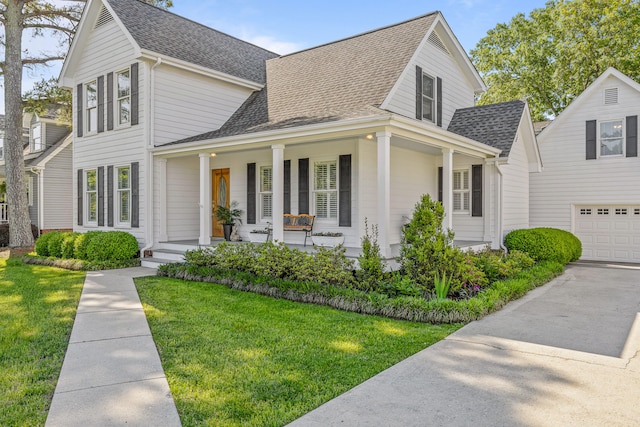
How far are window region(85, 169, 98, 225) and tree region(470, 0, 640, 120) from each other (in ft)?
65.4

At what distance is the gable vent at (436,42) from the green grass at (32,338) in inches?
424

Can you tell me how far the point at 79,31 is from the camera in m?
13.4

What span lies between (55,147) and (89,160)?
786 cm

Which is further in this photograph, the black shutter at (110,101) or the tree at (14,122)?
the tree at (14,122)

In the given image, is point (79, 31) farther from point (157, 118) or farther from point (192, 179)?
point (192, 179)

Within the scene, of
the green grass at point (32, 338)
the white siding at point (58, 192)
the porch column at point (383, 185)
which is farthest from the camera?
the white siding at point (58, 192)

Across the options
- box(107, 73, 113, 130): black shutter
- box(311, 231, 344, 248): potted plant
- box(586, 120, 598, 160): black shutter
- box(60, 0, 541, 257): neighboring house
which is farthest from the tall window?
box(586, 120, 598, 160): black shutter

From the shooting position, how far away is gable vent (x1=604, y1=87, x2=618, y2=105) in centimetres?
1360

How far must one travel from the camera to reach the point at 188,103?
495 inches

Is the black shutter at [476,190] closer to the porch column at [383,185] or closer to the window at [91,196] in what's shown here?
the porch column at [383,185]

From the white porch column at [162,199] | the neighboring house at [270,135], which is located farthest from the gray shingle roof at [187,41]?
the white porch column at [162,199]

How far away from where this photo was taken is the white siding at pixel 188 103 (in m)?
11.9

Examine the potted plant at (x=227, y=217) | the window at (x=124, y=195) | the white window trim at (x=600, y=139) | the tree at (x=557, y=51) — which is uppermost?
the tree at (x=557, y=51)

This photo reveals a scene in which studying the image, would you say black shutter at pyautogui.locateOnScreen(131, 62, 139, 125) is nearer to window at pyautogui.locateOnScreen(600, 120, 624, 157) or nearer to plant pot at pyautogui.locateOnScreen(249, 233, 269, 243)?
plant pot at pyautogui.locateOnScreen(249, 233, 269, 243)
